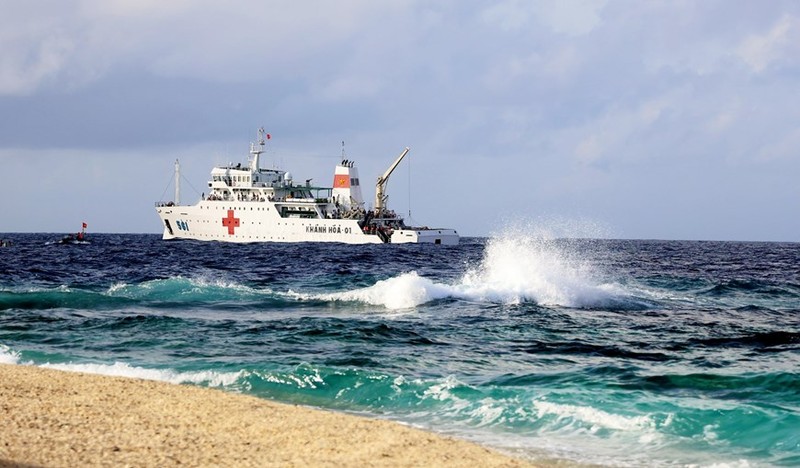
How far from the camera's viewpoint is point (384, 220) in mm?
87375

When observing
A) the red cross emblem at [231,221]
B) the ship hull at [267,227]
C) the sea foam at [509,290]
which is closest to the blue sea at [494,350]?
the sea foam at [509,290]

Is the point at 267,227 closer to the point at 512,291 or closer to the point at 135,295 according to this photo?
the point at 135,295

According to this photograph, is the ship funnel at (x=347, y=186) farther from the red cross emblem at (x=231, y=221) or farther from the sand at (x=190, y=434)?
the sand at (x=190, y=434)

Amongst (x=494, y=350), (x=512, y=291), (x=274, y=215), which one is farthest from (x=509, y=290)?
(x=274, y=215)

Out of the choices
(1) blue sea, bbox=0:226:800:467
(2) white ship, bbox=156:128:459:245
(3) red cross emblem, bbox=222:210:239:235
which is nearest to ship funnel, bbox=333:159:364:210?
(2) white ship, bbox=156:128:459:245

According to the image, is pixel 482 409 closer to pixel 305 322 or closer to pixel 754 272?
pixel 305 322

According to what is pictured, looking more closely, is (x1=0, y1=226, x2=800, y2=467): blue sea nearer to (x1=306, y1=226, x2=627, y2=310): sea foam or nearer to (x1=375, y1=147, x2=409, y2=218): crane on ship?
(x1=306, y1=226, x2=627, y2=310): sea foam

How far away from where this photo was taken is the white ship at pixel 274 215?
8269cm

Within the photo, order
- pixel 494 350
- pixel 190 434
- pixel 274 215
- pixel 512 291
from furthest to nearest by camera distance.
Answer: pixel 274 215 < pixel 512 291 < pixel 494 350 < pixel 190 434

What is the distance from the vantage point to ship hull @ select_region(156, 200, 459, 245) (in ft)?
270

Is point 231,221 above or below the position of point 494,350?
above

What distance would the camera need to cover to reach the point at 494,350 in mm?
15250

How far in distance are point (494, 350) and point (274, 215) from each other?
6877 centimetres

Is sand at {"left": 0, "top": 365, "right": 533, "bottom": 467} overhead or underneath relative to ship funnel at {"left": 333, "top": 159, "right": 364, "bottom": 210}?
underneath
